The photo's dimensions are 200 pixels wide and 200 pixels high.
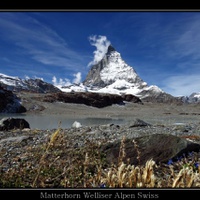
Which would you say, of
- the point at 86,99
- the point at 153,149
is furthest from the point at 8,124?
the point at 86,99

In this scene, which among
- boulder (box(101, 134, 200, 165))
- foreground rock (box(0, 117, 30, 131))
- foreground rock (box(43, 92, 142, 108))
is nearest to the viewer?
boulder (box(101, 134, 200, 165))

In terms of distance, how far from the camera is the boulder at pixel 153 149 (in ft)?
20.2

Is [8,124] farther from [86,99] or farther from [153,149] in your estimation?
[86,99]

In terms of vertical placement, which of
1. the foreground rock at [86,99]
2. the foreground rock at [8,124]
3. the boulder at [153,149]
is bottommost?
the boulder at [153,149]

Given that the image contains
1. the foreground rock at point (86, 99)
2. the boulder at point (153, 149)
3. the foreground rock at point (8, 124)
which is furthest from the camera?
the foreground rock at point (86, 99)

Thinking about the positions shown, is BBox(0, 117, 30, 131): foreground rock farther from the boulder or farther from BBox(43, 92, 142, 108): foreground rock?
BBox(43, 92, 142, 108): foreground rock

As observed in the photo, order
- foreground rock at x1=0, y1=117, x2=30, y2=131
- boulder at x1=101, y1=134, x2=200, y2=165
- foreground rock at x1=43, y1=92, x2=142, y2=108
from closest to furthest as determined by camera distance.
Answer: boulder at x1=101, y1=134, x2=200, y2=165 < foreground rock at x1=0, y1=117, x2=30, y2=131 < foreground rock at x1=43, y1=92, x2=142, y2=108

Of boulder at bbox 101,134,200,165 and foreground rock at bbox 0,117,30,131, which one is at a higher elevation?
foreground rock at bbox 0,117,30,131

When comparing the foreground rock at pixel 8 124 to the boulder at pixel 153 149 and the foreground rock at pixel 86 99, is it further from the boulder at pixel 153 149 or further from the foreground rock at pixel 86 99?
the foreground rock at pixel 86 99

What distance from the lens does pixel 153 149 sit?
6.39 m

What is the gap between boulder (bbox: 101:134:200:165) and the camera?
20.2 ft

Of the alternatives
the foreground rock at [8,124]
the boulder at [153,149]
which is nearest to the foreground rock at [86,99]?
the foreground rock at [8,124]

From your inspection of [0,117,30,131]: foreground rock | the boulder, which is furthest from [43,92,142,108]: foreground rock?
the boulder

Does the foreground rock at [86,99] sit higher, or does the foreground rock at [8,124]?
the foreground rock at [86,99]
